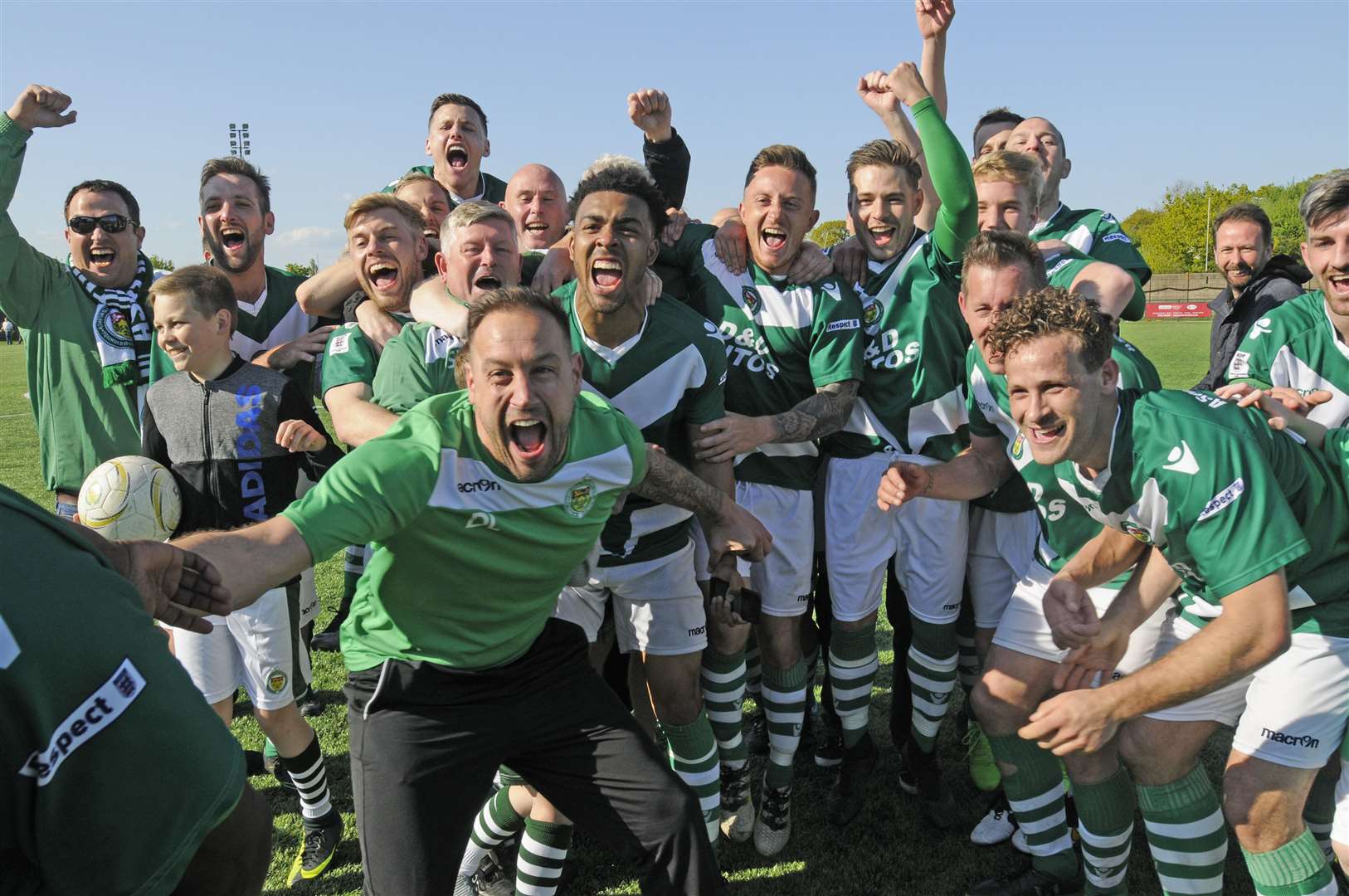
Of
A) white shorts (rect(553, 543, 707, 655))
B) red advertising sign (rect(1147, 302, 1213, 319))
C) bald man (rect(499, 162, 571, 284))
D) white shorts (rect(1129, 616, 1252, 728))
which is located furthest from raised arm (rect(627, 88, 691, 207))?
red advertising sign (rect(1147, 302, 1213, 319))

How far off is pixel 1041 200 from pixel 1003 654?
99.0 inches

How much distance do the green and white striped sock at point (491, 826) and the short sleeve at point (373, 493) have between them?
151cm

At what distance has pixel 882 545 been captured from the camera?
4535mm

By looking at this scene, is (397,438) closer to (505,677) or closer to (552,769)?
(505,677)

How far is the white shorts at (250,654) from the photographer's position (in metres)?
4.00

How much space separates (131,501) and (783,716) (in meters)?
2.88

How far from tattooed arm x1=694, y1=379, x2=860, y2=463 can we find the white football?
2.20 m

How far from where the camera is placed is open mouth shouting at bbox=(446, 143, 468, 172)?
18.7ft

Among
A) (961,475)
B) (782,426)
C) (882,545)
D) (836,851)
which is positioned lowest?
(836,851)

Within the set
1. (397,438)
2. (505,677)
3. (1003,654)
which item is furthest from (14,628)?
(1003,654)

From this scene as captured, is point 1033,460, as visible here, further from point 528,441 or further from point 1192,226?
point 1192,226

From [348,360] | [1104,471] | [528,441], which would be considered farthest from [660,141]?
[1104,471]

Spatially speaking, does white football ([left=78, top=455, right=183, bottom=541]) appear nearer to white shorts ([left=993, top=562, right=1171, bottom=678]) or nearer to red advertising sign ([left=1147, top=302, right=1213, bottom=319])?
white shorts ([left=993, top=562, right=1171, bottom=678])

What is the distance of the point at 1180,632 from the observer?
3518 millimetres
